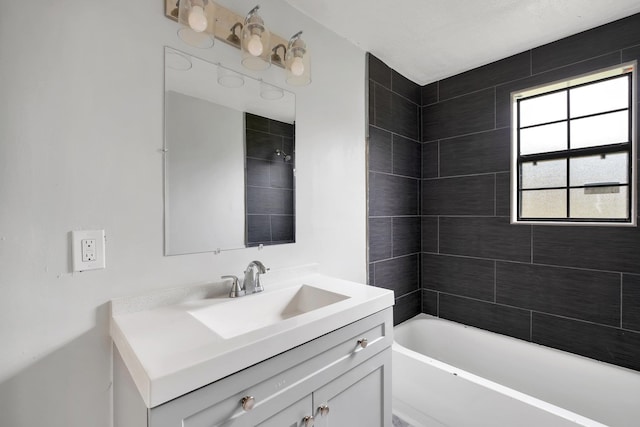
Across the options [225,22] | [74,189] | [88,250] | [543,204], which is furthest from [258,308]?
[543,204]

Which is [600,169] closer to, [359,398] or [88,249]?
[359,398]

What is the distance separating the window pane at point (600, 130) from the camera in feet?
5.93

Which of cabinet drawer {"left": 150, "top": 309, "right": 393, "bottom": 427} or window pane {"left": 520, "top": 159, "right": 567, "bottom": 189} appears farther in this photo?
window pane {"left": 520, "top": 159, "right": 567, "bottom": 189}

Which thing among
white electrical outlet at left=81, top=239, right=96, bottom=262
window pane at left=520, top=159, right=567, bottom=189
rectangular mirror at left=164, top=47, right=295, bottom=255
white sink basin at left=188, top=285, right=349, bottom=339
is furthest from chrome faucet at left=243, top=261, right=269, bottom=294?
window pane at left=520, top=159, right=567, bottom=189

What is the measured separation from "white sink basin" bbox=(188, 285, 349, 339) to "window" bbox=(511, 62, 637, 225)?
1658mm

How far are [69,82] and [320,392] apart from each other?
1.31m

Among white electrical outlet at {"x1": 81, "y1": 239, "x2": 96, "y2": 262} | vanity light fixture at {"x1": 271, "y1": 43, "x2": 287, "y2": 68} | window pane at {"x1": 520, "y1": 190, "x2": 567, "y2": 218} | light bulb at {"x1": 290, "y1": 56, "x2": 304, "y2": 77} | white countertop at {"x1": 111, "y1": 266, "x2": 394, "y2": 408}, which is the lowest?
white countertop at {"x1": 111, "y1": 266, "x2": 394, "y2": 408}

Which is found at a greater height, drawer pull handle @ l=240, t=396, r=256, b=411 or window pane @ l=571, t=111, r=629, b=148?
window pane @ l=571, t=111, r=629, b=148

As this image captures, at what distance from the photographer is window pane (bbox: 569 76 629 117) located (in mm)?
1815

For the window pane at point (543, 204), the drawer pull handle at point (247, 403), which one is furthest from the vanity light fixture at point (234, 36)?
the window pane at point (543, 204)

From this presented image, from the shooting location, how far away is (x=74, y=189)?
96 cm

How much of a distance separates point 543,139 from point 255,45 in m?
2.05

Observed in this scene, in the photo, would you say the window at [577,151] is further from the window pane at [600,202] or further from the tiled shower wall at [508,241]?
the tiled shower wall at [508,241]

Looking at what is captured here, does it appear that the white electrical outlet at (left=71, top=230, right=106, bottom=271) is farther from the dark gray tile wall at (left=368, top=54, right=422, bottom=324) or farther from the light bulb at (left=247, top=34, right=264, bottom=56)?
the dark gray tile wall at (left=368, top=54, right=422, bottom=324)
